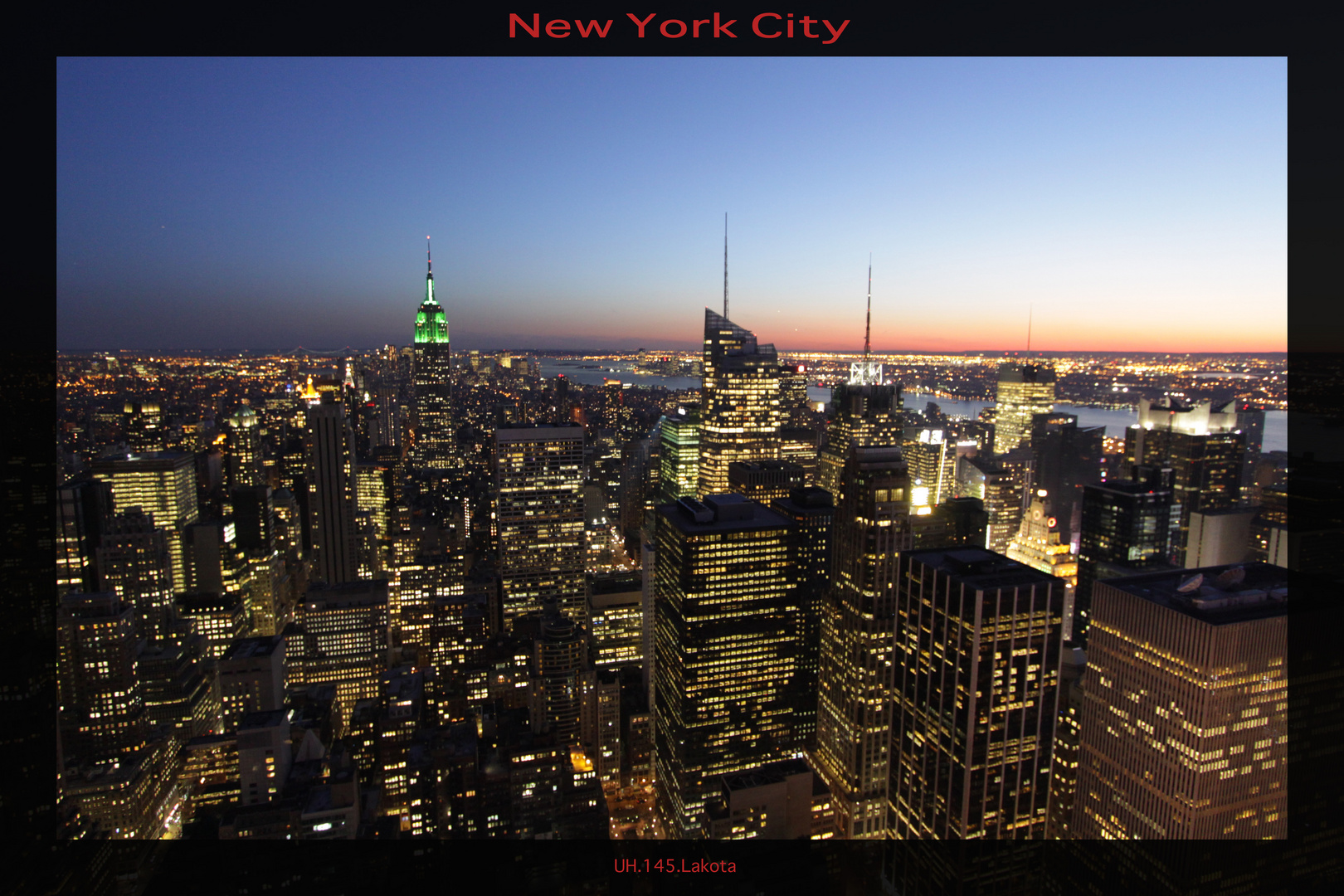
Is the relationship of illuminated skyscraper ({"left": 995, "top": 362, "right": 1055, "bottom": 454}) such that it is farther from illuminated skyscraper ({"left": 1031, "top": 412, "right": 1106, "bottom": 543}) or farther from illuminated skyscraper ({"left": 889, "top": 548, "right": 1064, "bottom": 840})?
illuminated skyscraper ({"left": 889, "top": 548, "right": 1064, "bottom": 840})

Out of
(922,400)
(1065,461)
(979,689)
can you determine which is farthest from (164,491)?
(1065,461)

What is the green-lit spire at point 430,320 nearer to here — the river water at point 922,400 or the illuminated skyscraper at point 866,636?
the river water at point 922,400

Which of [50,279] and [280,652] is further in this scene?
[280,652]

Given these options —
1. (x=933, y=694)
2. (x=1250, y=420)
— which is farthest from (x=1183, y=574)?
(x=933, y=694)

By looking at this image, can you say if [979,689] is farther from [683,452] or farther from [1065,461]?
[683,452]

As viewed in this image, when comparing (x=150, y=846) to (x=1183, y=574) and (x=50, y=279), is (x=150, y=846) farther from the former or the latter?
(x=1183, y=574)
